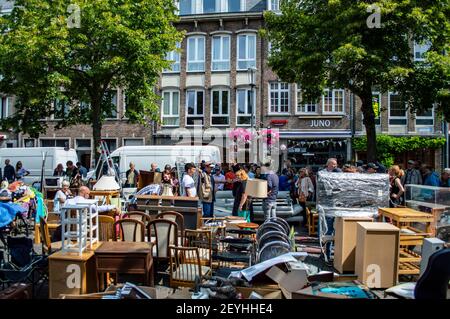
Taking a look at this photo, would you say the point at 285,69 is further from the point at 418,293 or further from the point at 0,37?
the point at 418,293

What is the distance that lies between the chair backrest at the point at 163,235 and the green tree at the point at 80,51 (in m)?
11.7

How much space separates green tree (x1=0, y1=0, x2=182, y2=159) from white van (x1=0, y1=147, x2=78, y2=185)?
241 centimetres

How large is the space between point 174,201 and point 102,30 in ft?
34.9

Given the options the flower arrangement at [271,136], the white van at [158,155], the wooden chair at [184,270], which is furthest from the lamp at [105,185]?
the flower arrangement at [271,136]

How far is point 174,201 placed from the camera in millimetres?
8836

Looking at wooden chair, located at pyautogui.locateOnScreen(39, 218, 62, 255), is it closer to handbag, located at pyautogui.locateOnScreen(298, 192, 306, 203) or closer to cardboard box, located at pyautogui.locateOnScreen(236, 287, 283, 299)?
cardboard box, located at pyautogui.locateOnScreen(236, 287, 283, 299)

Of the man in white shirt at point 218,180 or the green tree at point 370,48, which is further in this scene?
the man in white shirt at point 218,180

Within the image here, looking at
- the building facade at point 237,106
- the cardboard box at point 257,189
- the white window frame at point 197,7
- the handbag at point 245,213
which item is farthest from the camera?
the white window frame at point 197,7

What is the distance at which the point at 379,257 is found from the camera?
251 inches

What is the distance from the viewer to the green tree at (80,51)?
1642cm

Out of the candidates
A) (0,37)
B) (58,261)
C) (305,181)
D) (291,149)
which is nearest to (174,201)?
(58,261)

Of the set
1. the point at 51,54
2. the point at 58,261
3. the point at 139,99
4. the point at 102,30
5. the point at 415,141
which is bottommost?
the point at 58,261

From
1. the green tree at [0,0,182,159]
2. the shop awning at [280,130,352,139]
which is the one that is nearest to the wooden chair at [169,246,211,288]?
the green tree at [0,0,182,159]

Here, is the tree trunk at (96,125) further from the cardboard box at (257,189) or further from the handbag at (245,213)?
the cardboard box at (257,189)
